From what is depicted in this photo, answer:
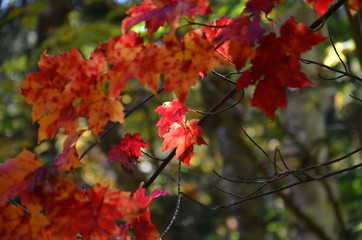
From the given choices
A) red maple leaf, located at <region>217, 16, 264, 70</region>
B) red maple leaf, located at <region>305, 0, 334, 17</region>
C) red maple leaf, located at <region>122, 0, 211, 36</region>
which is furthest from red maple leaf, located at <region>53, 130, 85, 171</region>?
red maple leaf, located at <region>305, 0, 334, 17</region>

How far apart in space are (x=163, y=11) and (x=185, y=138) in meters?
0.48

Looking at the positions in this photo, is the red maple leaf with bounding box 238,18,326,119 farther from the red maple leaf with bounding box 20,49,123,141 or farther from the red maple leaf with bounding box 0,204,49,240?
the red maple leaf with bounding box 0,204,49,240

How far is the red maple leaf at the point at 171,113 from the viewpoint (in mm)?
1383

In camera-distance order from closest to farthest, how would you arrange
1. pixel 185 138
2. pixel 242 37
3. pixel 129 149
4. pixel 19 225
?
pixel 242 37, pixel 19 225, pixel 185 138, pixel 129 149

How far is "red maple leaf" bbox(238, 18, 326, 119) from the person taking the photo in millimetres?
989

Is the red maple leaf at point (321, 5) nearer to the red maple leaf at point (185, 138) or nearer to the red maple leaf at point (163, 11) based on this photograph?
the red maple leaf at point (163, 11)

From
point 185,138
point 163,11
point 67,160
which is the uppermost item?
point 163,11

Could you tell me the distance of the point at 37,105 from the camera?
3.77 feet

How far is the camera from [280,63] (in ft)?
3.27

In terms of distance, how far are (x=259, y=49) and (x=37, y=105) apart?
22.4 inches

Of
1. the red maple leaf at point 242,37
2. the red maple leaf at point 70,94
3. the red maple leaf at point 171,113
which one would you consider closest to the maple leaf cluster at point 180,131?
the red maple leaf at point 171,113

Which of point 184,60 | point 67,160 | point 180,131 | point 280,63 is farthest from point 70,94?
point 280,63

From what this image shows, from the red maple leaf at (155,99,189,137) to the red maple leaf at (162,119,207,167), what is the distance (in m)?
0.02

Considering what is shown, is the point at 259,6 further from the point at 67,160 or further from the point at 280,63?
the point at 67,160
